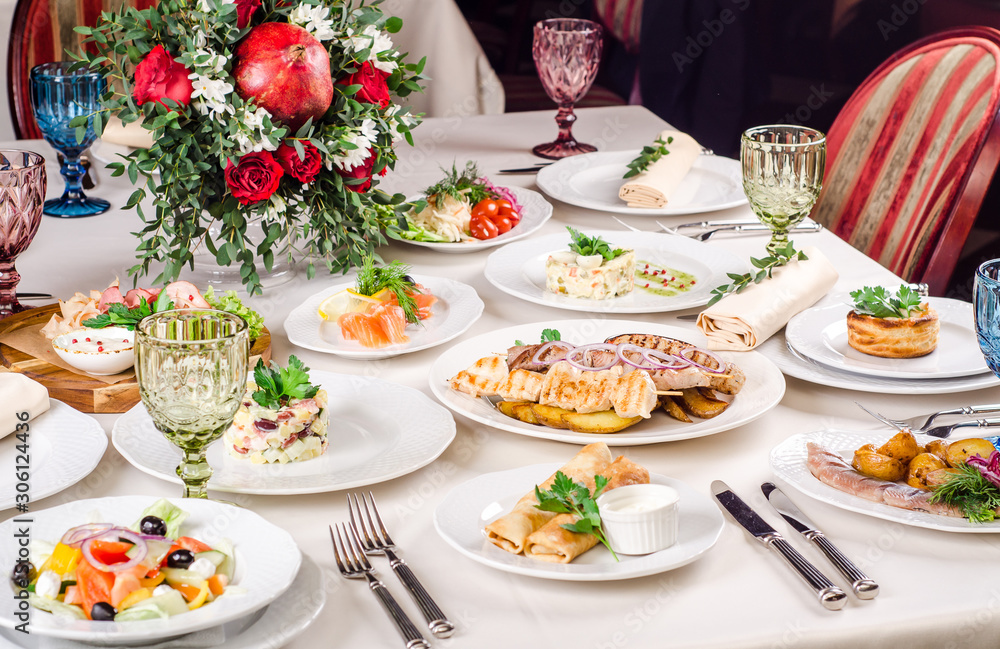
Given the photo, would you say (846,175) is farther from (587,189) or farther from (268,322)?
(268,322)

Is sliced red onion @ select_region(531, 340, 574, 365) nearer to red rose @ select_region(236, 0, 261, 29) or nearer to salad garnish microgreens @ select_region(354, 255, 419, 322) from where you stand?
salad garnish microgreens @ select_region(354, 255, 419, 322)

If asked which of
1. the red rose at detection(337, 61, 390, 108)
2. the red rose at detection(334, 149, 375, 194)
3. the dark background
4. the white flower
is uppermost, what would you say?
the white flower

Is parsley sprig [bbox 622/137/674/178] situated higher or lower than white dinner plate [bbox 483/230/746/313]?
higher

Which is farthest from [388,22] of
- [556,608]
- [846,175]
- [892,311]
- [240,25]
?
[846,175]

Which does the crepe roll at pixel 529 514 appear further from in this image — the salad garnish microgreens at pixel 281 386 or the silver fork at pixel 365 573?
the salad garnish microgreens at pixel 281 386

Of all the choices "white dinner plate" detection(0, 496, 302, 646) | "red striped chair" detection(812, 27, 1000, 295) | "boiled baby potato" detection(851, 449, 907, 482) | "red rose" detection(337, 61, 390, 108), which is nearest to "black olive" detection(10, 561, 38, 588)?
"white dinner plate" detection(0, 496, 302, 646)

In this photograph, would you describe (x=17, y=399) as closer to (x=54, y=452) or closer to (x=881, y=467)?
(x=54, y=452)

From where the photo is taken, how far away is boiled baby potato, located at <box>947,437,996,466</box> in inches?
43.5

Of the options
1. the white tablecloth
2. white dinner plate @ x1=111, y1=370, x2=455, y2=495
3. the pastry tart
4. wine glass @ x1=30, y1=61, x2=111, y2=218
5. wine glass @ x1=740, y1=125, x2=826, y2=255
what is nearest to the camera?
the white tablecloth

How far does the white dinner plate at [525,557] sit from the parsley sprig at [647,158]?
1.26 meters

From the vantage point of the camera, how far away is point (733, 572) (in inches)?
39.9

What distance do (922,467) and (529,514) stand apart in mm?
456

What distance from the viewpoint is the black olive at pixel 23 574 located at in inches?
34.6

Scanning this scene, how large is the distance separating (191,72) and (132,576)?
91 cm
